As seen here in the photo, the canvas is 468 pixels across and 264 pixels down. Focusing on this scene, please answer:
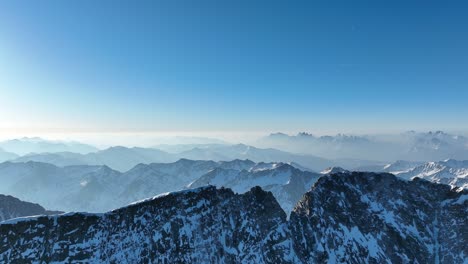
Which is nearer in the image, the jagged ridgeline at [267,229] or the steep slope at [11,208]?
the jagged ridgeline at [267,229]

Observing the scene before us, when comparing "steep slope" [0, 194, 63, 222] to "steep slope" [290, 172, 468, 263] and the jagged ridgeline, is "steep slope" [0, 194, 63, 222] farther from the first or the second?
"steep slope" [290, 172, 468, 263]

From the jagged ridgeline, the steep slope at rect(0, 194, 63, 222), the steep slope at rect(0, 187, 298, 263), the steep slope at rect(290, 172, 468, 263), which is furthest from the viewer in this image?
the steep slope at rect(0, 194, 63, 222)

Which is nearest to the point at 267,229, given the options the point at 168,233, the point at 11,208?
the point at 168,233

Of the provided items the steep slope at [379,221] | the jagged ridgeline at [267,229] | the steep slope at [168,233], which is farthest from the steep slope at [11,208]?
the steep slope at [379,221]

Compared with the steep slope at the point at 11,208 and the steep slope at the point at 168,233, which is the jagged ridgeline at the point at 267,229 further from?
the steep slope at the point at 11,208

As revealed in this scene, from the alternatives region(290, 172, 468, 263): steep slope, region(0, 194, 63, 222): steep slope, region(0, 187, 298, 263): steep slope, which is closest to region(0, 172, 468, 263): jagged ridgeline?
region(0, 187, 298, 263): steep slope

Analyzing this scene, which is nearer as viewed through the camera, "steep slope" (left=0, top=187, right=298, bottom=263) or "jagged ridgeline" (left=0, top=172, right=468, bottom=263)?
"steep slope" (left=0, top=187, right=298, bottom=263)

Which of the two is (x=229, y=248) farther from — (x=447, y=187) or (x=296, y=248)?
→ (x=447, y=187)
